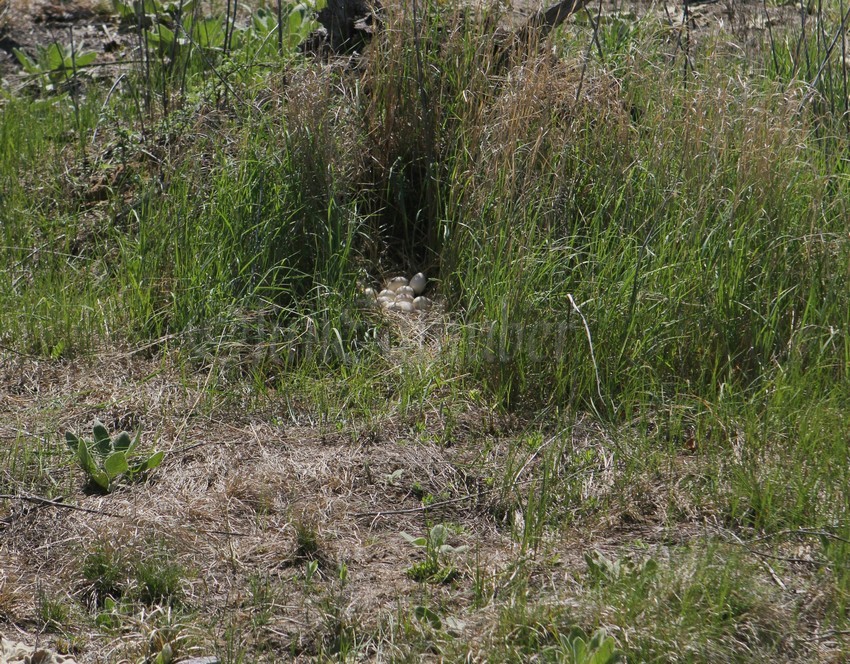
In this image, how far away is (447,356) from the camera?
13.0 feet

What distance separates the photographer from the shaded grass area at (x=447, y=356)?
8.99ft

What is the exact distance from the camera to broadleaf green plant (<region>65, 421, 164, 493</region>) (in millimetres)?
3270

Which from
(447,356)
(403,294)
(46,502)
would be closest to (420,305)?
(403,294)

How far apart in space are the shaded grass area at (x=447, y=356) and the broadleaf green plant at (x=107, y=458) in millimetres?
75

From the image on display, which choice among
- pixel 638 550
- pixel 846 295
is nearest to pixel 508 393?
pixel 638 550

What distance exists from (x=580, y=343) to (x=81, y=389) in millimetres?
1958

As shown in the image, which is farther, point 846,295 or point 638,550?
point 846,295

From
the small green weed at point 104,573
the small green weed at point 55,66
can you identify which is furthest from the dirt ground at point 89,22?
the small green weed at point 104,573

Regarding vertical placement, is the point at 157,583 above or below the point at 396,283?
below

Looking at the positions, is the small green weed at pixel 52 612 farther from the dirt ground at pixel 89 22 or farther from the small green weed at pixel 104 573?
the dirt ground at pixel 89 22

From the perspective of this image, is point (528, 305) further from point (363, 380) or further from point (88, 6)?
point (88, 6)

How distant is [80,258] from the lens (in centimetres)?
463

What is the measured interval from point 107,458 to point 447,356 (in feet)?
4.52

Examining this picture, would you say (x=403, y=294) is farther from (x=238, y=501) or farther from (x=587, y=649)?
(x=587, y=649)
